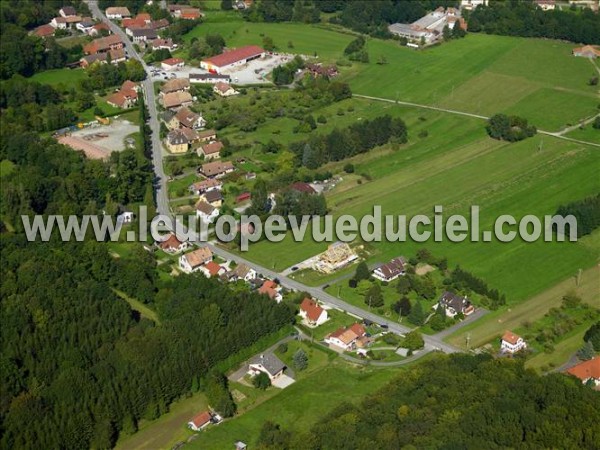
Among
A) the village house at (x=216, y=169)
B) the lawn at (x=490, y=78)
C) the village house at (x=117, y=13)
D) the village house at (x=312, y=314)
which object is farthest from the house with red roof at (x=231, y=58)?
the village house at (x=312, y=314)

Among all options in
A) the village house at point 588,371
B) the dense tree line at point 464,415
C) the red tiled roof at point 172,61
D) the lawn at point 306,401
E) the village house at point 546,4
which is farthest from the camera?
the village house at point 546,4

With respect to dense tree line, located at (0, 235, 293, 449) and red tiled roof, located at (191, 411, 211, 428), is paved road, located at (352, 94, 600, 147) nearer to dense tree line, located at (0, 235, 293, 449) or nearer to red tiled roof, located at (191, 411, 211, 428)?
dense tree line, located at (0, 235, 293, 449)

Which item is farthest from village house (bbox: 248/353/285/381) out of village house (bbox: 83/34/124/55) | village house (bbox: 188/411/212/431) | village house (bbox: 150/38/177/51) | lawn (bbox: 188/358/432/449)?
village house (bbox: 150/38/177/51)

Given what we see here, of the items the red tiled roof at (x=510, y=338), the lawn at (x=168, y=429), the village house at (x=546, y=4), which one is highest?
the village house at (x=546, y=4)

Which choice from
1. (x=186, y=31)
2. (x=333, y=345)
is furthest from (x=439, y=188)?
(x=186, y=31)

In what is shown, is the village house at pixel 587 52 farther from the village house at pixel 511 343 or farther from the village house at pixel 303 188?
the village house at pixel 511 343

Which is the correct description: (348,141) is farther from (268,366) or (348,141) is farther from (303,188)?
(268,366)

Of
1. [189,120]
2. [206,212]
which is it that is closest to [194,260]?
[206,212]
